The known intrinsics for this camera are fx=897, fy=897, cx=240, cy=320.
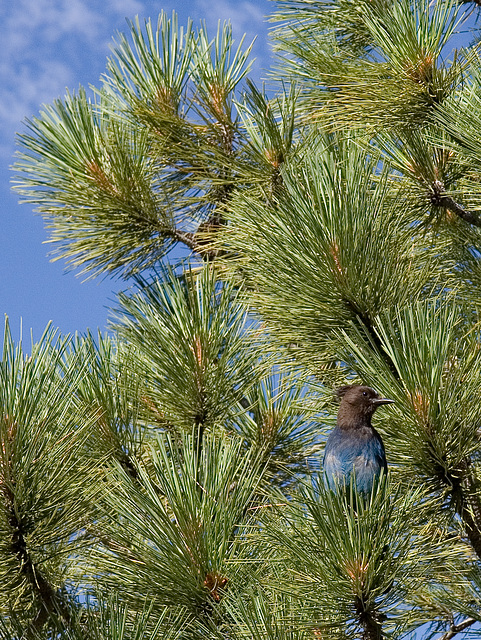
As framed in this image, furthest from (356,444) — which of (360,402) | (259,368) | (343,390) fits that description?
(259,368)

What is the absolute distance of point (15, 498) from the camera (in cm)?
181

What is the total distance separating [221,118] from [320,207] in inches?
55.4

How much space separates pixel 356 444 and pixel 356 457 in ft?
0.18

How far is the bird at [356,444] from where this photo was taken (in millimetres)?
2115

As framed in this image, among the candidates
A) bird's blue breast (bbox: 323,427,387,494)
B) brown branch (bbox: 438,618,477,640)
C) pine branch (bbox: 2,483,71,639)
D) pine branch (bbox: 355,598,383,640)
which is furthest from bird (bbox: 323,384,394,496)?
brown branch (bbox: 438,618,477,640)

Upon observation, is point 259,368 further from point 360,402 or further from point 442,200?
point 442,200

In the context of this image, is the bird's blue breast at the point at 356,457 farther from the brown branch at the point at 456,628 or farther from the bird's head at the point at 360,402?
the brown branch at the point at 456,628

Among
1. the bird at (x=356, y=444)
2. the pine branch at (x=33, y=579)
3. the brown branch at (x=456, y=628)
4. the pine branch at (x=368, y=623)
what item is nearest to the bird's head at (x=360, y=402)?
the bird at (x=356, y=444)

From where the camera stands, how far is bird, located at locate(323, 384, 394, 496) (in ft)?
6.94

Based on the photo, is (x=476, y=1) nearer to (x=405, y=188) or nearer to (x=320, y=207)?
(x=405, y=188)

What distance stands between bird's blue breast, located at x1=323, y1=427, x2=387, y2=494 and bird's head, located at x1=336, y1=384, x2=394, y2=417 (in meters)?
0.06

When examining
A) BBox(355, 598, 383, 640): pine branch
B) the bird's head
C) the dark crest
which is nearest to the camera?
BBox(355, 598, 383, 640): pine branch

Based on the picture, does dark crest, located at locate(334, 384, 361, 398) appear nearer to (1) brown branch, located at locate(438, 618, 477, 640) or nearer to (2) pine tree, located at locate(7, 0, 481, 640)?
(2) pine tree, located at locate(7, 0, 481, 640)

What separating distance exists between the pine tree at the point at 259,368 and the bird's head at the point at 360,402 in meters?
0.12
